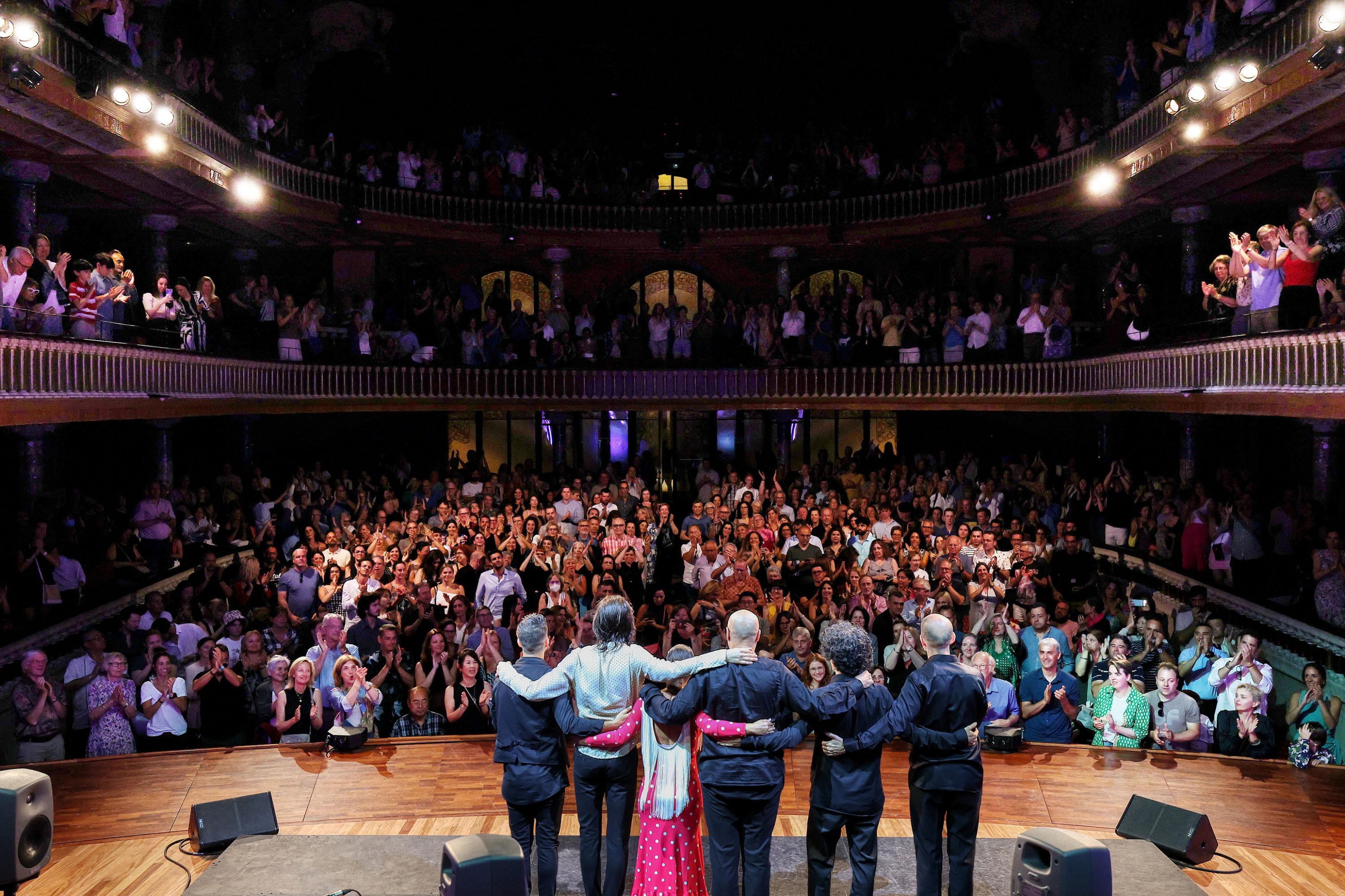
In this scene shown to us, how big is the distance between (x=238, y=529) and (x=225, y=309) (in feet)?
16.1

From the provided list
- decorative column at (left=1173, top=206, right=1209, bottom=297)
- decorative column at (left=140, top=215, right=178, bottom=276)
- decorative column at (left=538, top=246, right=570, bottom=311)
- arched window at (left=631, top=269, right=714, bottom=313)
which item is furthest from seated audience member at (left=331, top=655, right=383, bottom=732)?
arched window at (left=631, top=269, right=714, bottom=313)

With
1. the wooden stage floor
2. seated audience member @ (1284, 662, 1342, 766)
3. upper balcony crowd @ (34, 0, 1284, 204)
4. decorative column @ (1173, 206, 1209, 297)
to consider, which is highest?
upper balcony crowd @ (34, 0, 1284, 204)

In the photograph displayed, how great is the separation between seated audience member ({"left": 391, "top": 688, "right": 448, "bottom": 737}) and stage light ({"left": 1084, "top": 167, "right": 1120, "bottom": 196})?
1023 centimetres

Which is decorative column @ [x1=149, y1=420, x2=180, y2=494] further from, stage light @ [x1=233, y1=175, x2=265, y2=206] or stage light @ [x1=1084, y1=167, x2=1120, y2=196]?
stage light @ [x1=1084, y1=167, x2=1120, y2=196]

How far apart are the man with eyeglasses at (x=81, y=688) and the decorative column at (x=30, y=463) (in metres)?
6.02

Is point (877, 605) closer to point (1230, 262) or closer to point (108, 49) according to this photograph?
point (1230, 262)

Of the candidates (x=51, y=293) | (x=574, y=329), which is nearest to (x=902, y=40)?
(x=574, y=329)

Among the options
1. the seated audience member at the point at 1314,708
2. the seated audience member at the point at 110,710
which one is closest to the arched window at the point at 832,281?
the seated audience member at the point at 1314,708

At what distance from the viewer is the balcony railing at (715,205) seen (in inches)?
403

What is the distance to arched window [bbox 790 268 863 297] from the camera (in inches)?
881

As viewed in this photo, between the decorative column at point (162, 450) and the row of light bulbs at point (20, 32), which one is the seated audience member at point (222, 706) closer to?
the row of light bulbs at point (20, 32)

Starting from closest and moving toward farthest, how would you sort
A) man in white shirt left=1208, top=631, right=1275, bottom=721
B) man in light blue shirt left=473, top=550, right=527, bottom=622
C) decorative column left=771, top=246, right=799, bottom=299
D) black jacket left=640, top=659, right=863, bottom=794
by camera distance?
1. black jacket left=640, top=659, right=863, bottom=794
2. man in white shirt left=1208, top=631, right=1275, bottom=721
3. man in light blue shirt left=473, top=550, right=527, bottom=622
4. decorative column left=771, top=246, right=799, bottom=299

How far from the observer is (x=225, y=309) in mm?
17188

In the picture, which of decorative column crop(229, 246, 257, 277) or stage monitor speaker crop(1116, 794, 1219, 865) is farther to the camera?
decorative column crop(229, 246, 257, 277)
